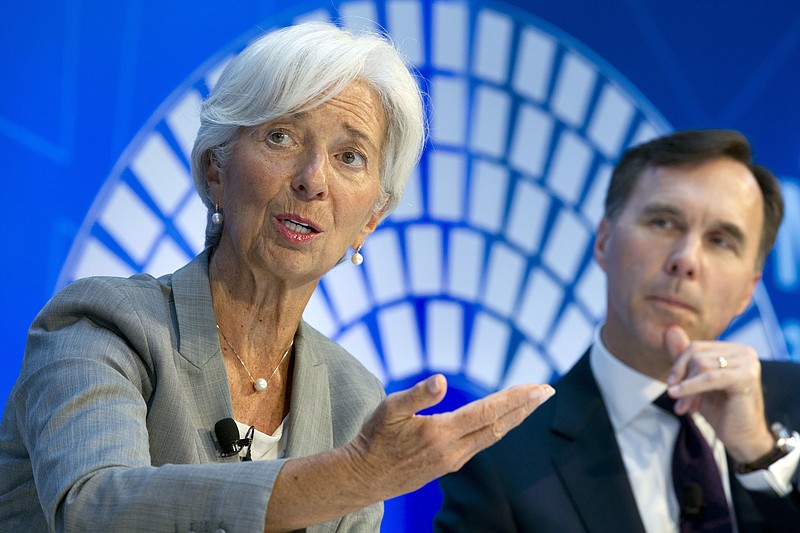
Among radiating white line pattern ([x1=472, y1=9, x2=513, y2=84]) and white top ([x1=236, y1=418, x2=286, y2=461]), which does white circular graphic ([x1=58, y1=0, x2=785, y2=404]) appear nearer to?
radiating white line pattern ([x1=472, y1=9, x2=513, y2=84])

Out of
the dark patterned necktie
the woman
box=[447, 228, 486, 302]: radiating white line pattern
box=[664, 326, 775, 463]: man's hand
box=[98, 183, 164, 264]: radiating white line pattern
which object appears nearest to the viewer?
the woman

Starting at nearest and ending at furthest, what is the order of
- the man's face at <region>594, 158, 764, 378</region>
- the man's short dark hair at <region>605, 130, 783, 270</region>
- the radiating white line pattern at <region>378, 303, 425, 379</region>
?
1. the man's face at <region>594, 158, 764, 378</region>
2. the man's short dark hair at <region>605, 130, 783, 270</region>
3. the radiating white line pattern at <region>378, 303, 425, 379</region>

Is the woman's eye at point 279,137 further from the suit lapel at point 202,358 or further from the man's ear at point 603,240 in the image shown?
the man's ear at point 603,240

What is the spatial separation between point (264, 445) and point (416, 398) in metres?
0.83

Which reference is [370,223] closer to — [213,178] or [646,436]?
[213,178]

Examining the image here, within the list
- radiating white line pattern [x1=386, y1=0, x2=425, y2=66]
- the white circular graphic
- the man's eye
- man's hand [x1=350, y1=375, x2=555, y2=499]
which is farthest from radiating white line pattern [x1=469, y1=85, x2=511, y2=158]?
man's hand [x1=350, y1=375, x2=555, y2=499]

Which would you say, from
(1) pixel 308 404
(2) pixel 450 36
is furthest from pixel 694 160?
(2) pixel 450 36

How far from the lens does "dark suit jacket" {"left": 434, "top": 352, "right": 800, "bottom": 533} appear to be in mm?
2061

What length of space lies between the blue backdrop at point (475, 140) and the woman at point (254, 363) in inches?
40.4

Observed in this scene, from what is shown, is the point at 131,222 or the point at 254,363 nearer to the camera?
the point at 254,363

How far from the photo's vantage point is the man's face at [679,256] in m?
2.16

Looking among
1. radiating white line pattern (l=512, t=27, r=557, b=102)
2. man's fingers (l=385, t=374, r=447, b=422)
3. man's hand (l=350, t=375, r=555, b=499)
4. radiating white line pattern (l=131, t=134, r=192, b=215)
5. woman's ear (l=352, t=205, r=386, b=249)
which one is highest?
radiating white line pattern (l=512, t=27, r=557, b=102)

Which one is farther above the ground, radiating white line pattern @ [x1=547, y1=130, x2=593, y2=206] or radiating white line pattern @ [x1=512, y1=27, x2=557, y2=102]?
radiating white line pattern @ [x1=512, y1=27, x2=557, y2=102]

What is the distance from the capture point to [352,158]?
2244 millimetres
